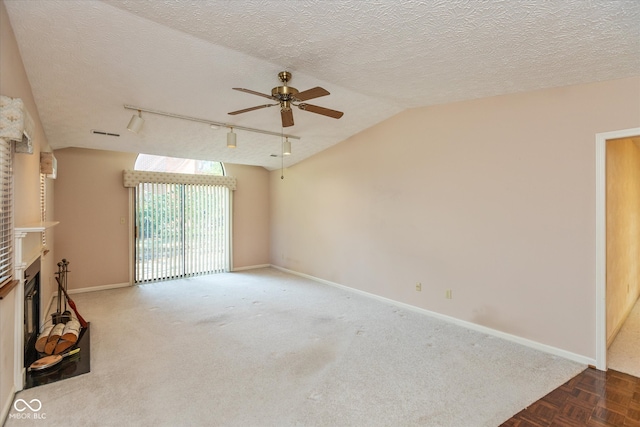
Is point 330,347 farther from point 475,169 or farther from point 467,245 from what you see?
point 475,169

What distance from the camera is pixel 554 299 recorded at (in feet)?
10.0

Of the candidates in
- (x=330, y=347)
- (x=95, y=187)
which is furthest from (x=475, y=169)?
(x=95, y=187)

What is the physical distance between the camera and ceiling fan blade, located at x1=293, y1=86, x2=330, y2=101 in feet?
8.00

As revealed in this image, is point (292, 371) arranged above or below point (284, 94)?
below

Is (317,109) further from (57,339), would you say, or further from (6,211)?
(57,339)

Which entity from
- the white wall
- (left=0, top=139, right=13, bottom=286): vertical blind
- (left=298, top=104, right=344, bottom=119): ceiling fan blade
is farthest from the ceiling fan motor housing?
the white wall

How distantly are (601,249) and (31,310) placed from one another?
5434mm

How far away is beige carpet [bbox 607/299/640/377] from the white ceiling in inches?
100

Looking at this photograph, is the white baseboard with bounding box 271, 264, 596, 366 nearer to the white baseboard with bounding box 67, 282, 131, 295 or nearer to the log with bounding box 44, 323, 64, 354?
the log with bounding box 44, 323, 64, 354

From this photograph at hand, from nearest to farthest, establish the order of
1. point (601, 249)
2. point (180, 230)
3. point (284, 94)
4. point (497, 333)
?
point (284, 94) < point (601, 249) < point (497, 333) < point (180, 230)

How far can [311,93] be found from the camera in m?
2.53

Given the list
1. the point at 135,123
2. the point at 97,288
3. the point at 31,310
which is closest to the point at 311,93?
the point at 135,123

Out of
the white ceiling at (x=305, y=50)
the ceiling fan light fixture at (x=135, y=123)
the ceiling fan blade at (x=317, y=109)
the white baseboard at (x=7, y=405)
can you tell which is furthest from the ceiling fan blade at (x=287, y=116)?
the white baseboard at (x=7, y=405)

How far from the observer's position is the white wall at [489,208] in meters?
2.88
